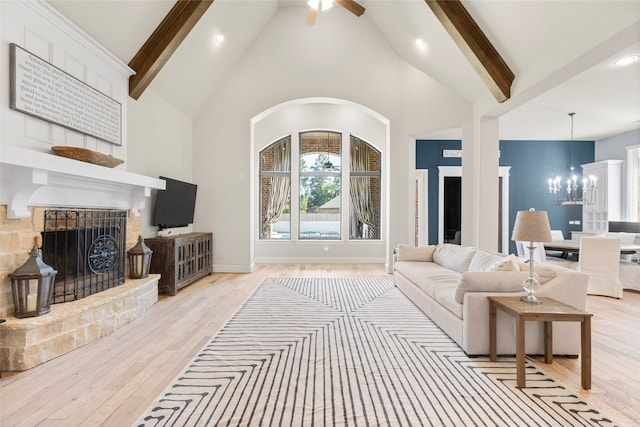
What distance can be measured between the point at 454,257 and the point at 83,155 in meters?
4.30

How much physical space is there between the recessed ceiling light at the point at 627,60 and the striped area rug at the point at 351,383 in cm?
399

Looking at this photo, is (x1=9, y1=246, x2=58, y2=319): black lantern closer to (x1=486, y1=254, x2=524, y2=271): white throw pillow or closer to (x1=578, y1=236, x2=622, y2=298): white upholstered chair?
(x1=486, y1=254, x2=524, y2=271): white throw pillow

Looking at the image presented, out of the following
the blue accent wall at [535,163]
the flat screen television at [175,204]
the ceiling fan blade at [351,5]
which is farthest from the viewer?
the blue accent wall at [535,163]

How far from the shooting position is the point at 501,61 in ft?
14.1

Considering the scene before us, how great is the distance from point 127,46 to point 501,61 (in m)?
4.60

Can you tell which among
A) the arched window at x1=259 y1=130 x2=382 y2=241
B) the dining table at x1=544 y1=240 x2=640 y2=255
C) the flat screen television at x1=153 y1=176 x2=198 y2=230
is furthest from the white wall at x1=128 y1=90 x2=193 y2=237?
the dining table at x1=544 y1=240 x2=640 y2=255

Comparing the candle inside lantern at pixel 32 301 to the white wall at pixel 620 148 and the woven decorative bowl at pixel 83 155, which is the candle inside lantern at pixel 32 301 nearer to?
the woven decorative bowl at pixel 83 155

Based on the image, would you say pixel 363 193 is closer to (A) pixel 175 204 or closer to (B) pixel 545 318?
(A) pixel 175 204

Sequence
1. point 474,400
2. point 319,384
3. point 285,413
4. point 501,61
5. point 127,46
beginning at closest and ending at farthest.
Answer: point 285,413 < point 474,400 < point 319,384 < point 127,46 < point 501,61

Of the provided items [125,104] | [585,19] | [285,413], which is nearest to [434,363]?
[285,413]

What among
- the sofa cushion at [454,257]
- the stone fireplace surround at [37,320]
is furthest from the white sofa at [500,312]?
the stone fireplace surround at [37,320]

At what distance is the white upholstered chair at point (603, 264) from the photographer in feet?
15.3

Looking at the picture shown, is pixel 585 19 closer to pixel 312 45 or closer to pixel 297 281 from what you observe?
pixel 312 45

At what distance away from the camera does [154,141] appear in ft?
16.0
